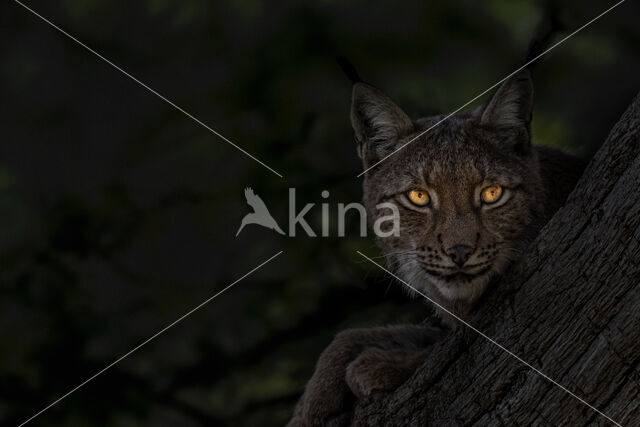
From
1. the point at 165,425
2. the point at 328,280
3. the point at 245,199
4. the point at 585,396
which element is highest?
the point at 245,199

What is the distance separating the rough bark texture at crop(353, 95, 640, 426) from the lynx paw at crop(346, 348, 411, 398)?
0.28m

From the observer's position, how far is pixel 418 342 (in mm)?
2404

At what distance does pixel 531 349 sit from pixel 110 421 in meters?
1.47

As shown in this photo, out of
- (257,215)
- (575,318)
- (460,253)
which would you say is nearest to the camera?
(575,318)

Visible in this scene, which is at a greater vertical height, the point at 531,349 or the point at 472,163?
the point at 472,163

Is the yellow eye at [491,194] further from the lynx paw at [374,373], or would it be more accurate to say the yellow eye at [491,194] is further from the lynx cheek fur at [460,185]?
the lynx paw at [374,373]

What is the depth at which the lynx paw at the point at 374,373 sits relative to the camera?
2.16m

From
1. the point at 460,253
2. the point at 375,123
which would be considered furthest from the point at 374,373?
the point at 375,123

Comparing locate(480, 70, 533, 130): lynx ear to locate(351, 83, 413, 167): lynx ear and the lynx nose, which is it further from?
the lynx nose

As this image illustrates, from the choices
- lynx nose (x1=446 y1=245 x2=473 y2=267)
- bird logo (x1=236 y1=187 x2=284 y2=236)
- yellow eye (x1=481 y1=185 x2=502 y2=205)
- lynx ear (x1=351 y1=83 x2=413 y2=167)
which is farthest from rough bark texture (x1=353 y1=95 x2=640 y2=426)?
bird logo (x1=236 y1=187 x2=284 y2=236)

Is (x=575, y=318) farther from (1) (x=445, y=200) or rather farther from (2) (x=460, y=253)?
(1) (x=445, y=200)

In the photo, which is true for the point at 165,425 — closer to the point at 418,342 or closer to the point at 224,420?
the point at 224,420

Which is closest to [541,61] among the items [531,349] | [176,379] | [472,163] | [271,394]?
[472,163]

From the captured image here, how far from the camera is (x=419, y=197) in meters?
2.04
